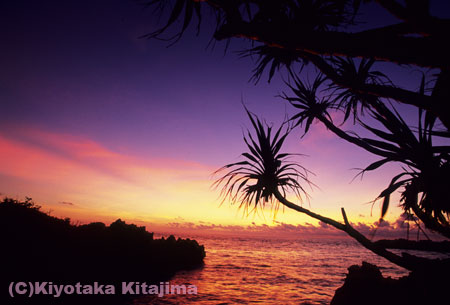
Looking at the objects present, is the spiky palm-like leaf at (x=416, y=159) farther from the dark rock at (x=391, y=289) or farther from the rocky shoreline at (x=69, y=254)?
the rocky shoreline at (x=69, y=254)

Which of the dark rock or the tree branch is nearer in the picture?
the tree branch

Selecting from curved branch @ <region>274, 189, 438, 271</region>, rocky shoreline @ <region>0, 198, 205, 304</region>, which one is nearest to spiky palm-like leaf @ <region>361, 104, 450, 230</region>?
curved branch @ <region>274, 189, 438, 271</region>

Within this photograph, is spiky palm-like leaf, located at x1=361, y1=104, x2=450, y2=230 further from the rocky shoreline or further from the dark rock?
the rocky shoreline

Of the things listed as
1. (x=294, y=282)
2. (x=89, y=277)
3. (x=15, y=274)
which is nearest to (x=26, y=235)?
(x=15, y=274)

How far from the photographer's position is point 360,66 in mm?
4305

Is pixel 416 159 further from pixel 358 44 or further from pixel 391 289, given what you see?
pixel 391 289

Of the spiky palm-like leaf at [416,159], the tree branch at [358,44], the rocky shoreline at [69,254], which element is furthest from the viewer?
the rocky shoreline at [69,254]

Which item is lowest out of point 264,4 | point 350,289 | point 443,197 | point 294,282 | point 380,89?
point 294,282

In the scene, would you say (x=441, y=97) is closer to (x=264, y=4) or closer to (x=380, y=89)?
(x=380, y=89)

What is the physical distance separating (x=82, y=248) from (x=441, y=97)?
12565 mm

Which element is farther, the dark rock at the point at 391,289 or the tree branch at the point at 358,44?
the dark rock at the point at 391,289

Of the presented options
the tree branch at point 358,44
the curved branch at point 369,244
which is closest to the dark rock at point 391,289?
the curved branch at point 369,244

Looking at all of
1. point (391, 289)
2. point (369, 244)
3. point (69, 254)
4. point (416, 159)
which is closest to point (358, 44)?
point (416, 159)

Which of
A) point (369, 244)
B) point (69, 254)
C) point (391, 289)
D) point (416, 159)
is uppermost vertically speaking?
point (416, 159)
